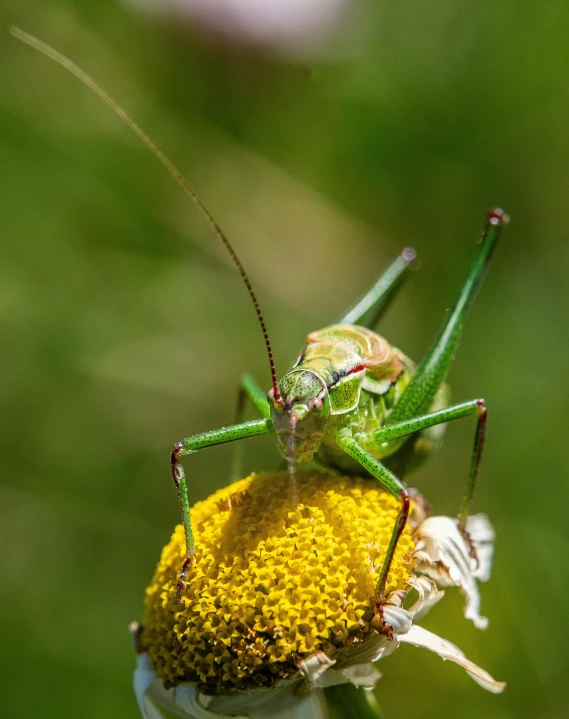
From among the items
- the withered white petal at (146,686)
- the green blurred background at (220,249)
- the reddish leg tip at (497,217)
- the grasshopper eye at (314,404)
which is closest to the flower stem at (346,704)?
the withered white petal at (146,686)

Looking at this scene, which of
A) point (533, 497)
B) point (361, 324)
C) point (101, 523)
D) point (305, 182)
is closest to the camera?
point (361, 324)

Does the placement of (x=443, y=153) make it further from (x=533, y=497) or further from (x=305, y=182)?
(x=533, y=497)

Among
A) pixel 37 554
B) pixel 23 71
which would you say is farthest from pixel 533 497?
pixel 23 71

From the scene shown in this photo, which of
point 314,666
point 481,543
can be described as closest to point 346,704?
point 314,666

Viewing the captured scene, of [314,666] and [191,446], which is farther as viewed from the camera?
[191,446]

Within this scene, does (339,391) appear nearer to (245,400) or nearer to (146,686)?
(245,400)

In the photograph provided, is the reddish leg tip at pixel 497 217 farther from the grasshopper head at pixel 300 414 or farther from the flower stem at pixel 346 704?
the flower stem at pixel 346 704

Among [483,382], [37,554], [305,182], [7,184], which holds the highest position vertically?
[305,182]
